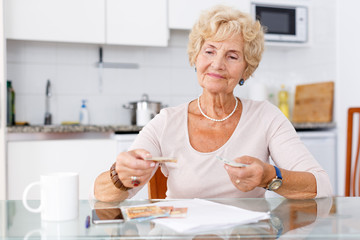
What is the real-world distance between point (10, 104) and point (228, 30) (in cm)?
183

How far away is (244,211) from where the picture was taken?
96 centimetres

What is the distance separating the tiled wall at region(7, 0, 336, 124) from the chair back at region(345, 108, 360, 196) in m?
0.39

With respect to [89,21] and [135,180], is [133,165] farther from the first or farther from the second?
[89,21]

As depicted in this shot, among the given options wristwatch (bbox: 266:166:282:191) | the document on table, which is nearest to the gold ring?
the document on table

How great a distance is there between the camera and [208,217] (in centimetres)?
89

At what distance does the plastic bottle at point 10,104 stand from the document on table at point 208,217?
79.6 inches

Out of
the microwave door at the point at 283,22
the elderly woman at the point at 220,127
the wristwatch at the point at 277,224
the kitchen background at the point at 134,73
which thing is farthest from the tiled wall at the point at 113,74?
the wristwatch at the point at 277,224

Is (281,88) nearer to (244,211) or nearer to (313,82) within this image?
(313,82)

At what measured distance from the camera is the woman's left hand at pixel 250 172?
107 cm

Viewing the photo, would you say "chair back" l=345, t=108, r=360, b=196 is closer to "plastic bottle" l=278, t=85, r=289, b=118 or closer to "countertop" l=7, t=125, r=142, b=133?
"plastic bottle" l=278, t=85, r=289, b=118

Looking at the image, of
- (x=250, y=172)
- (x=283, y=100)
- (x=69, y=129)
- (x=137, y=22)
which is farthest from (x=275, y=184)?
(x=283, y=100)

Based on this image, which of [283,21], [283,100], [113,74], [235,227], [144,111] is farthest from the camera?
[283,100]

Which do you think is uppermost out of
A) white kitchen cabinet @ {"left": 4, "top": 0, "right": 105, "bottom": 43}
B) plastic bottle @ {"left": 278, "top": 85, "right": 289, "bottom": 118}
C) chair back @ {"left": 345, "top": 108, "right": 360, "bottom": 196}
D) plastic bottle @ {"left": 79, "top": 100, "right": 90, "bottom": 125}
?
white kitchen cabinet @ {"left": 4, "top": 0, "right": 105, "bottom": 43}

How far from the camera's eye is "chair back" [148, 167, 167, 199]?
1.46 metres
